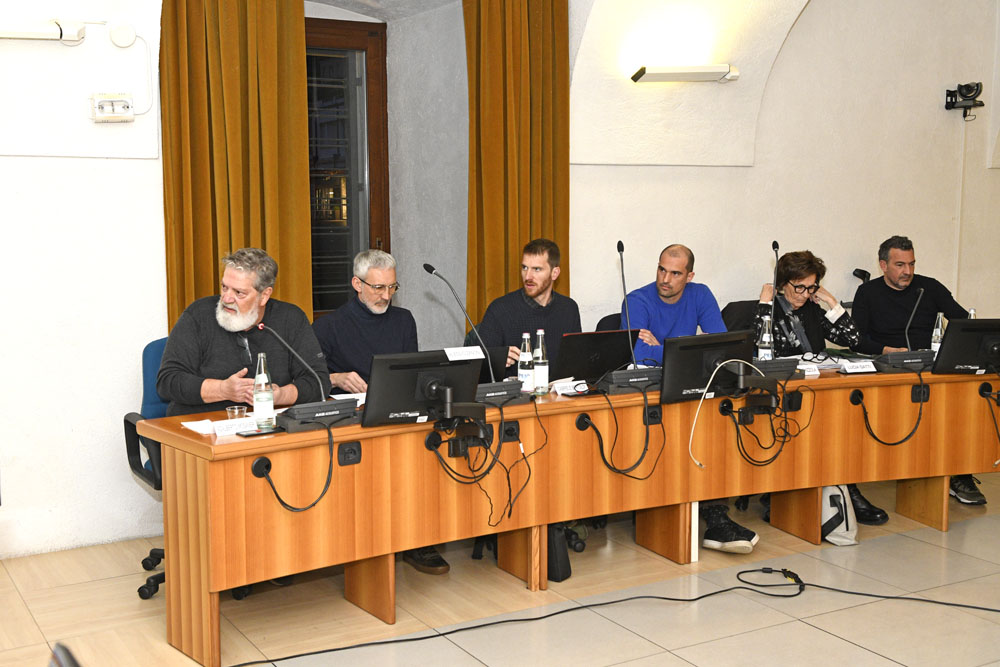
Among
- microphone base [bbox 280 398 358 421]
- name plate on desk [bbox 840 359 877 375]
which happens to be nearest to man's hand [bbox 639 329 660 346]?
name plate on desk [bbox 840 359 877 375]

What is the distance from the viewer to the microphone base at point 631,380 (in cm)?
385

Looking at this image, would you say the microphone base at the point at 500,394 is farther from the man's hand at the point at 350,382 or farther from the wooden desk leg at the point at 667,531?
the wooden desk leg at the point at 667,531

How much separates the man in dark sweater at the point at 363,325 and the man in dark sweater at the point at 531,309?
1.40 feet

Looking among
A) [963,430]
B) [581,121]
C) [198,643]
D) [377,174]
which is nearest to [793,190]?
[581,121]

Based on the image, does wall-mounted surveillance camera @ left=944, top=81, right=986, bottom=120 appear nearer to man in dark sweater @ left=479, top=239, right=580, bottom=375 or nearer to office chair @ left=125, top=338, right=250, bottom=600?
man in dark sweater @ left=479, top=239, right=580, bottom=375

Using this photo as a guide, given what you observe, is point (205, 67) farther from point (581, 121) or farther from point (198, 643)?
point (198, 643)

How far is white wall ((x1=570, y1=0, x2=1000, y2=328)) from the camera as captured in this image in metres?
5.31

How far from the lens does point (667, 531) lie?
4.08 m

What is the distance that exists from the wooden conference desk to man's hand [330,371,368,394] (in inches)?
32.3

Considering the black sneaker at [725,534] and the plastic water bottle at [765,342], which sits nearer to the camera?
the black sneaker at [725,534]

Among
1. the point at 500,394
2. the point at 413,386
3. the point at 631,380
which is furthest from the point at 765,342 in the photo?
the point at 413,386

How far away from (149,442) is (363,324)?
3.51 feet

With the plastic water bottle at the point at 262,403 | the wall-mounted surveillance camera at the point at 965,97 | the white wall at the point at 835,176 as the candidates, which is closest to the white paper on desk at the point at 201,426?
the plastic water bottle at the point at 262,403

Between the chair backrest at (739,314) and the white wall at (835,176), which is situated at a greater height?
the white wall at (835,176)
